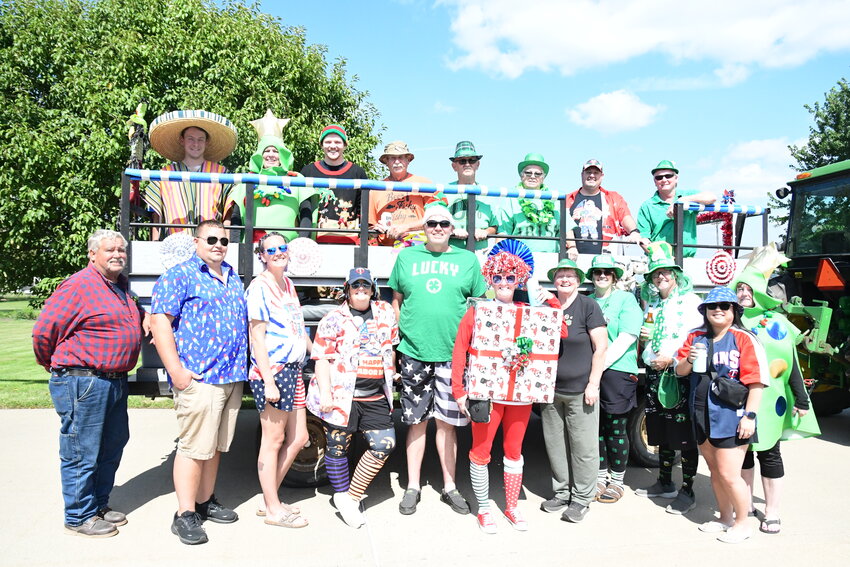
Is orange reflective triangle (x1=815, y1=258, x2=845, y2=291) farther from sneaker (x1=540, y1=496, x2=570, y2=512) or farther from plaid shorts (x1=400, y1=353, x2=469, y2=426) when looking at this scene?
plaid shorts (x1=400, y1=353, x2=469, y2=426)

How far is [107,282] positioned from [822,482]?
5.55 meters

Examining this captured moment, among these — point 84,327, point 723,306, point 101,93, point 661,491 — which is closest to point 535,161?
point 723,306

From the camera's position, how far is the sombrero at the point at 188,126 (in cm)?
456

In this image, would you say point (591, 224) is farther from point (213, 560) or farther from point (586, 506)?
point (213, 560)

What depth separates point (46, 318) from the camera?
129 inches

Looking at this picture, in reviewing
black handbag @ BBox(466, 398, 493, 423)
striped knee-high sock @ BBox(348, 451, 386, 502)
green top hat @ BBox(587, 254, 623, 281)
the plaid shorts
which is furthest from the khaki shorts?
green top hat @ BBox(587, 254, 623, 281)

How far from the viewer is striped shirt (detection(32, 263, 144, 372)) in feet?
10.8

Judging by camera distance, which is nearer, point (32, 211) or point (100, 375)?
point (100, 375)

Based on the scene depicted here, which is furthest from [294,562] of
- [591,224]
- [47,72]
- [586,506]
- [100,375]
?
[47,72]

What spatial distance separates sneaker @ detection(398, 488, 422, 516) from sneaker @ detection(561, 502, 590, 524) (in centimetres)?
98

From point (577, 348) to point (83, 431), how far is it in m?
3.04

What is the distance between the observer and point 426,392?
3857 mm

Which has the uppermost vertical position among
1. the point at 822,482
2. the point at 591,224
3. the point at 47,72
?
the point at 47,72

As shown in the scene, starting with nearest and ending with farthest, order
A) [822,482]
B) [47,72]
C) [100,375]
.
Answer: [100,375], [822,482], [47,72]
